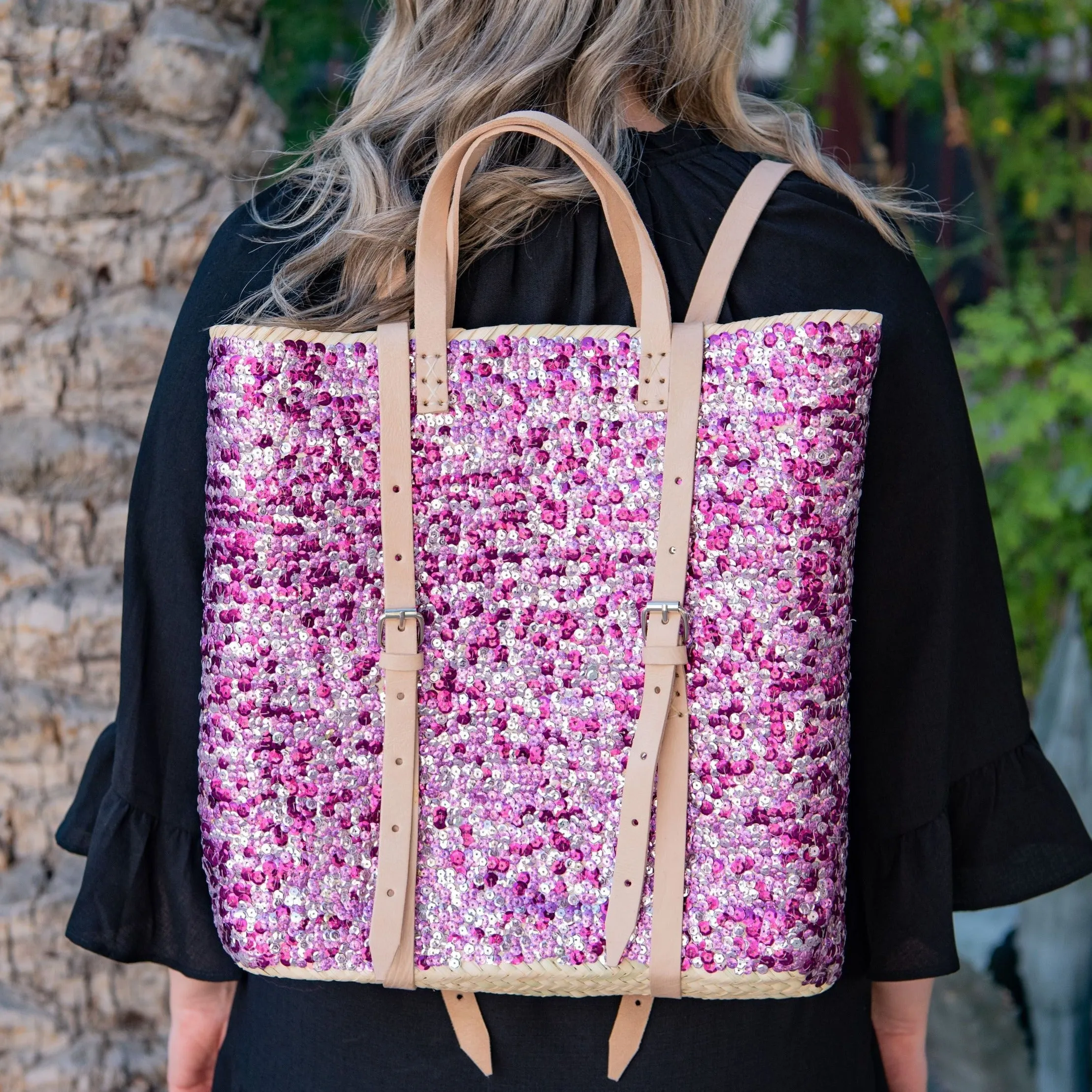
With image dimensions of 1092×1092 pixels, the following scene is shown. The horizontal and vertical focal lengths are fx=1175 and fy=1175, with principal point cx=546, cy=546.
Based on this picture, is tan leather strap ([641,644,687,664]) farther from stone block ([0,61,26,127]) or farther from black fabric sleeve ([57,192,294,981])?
stone block ([0,61,26,127])

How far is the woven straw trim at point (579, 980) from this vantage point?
115 cm

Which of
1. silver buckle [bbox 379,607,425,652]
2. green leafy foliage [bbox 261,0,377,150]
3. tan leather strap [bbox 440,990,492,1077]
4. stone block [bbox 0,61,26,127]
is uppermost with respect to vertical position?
green leafy foliage [bbox 261,0,377,150]

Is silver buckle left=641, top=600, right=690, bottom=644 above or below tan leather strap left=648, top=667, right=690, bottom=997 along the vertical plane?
above

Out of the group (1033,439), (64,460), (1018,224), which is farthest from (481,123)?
(1018,224)

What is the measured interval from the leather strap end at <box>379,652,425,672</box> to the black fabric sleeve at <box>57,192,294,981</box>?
1.06ft

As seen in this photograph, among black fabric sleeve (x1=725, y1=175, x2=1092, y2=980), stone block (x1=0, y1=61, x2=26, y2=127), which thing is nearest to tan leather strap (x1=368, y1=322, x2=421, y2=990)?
black fabric sleeve (x1=725, y1=175, x2=1092, y2=980)

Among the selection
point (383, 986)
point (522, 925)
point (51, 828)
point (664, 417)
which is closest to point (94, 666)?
point (51, 828)

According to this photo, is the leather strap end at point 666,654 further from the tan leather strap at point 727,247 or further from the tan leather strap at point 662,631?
the tan leather strap at point 727,247

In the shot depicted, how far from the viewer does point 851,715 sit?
1436mm

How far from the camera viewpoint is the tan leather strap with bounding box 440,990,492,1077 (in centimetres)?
126

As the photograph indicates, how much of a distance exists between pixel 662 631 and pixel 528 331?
1.05 feet

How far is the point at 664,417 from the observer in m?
1.14

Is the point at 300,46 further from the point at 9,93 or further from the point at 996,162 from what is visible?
the point at 996,162

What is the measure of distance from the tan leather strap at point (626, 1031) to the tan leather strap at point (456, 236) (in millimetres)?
628
